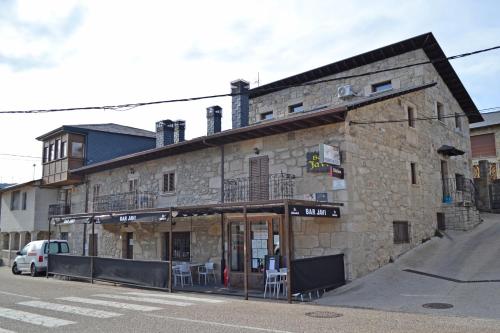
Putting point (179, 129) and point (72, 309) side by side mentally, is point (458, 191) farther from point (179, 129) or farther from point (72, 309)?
point (72, 309)

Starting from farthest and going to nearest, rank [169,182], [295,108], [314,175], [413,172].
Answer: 1. [295,108]
2. [169,182]
3. [413,172]
4. [314,175]

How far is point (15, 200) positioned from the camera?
96.2 feet

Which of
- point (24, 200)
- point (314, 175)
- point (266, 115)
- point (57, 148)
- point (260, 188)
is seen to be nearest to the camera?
point (314, 175)

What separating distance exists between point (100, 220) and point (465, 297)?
11927mm

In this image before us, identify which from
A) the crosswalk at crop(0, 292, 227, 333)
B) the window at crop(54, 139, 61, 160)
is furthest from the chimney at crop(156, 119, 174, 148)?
the crosswalk at crop(0, 292, 227, 333)

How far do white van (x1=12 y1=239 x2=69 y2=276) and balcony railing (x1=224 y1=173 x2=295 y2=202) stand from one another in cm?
952

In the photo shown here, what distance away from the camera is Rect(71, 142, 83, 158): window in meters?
24.0

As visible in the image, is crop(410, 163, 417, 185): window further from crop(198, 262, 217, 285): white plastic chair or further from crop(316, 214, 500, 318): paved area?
crop(198, 262, 217, 285): white plastic chair

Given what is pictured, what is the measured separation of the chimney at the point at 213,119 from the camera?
1898 centimetres

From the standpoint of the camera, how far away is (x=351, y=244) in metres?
11.8

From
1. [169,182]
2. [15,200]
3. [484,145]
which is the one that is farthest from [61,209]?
[484,145]

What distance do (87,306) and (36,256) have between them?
37.2 feet

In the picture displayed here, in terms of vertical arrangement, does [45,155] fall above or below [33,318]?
above

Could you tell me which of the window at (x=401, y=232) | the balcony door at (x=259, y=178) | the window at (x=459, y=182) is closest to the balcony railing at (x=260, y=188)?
the balcony door at (x=259, y=178)
